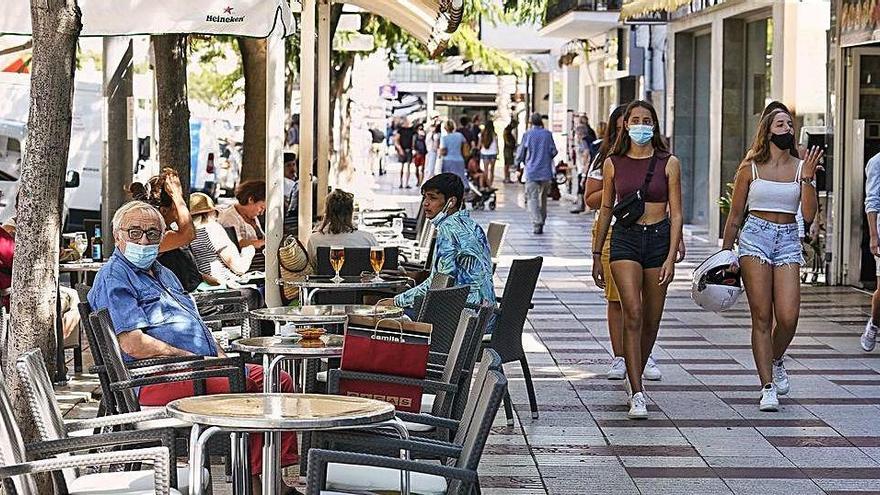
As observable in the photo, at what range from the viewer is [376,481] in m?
5.77

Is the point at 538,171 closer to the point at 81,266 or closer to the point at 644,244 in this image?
the point at 81,266

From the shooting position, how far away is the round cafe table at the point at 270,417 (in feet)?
16.1

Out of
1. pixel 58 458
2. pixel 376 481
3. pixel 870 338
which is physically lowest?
pixel 870 338

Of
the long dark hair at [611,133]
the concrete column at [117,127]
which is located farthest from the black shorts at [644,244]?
the concrete column at [117,127]

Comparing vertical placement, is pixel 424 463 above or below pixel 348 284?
below

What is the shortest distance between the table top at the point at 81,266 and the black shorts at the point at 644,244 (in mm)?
3403

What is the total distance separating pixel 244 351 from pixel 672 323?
325 inches

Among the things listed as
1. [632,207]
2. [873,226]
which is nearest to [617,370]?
[632,207]

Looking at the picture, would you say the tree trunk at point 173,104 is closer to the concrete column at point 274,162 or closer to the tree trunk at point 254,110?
the tree trunk at point 254,110

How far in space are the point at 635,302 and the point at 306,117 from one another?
16.7 feet

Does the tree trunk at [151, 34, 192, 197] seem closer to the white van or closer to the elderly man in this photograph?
the elderly man

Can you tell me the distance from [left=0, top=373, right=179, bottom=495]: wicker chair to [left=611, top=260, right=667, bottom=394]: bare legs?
183 inches

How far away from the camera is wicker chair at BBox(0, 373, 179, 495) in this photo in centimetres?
483

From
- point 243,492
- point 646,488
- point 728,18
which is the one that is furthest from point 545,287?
point 243,492
